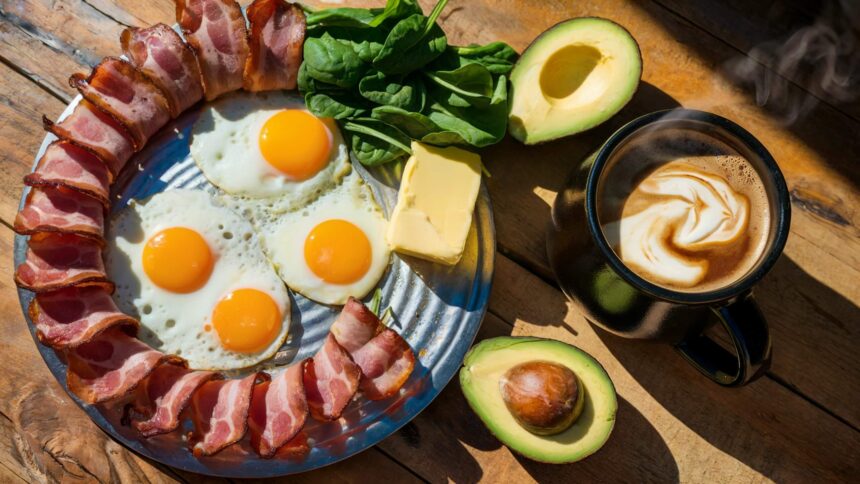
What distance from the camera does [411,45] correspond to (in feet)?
5.78

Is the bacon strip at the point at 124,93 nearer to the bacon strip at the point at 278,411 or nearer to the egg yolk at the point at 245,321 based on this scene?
the egg yolk at the point at 245,321

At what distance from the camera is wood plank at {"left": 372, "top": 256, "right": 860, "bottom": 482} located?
6.24ft

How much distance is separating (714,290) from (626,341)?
52cm

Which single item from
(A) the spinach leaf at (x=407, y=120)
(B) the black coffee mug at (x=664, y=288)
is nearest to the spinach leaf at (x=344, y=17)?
(A) the spinach leaf at (x=407, y=120)

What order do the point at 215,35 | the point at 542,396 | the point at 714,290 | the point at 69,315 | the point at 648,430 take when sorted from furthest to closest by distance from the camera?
1. the point at 648,430
2. the point at 215,35
3. the point at 69,315
4. the point at 542,396
5. the point at 714,290

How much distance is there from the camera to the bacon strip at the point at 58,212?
1740mm

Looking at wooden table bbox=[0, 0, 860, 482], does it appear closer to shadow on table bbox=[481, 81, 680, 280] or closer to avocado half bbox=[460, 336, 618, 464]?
shadow on table bbox=[481, 81, 680, 280]

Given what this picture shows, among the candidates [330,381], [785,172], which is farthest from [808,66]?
[330,381]

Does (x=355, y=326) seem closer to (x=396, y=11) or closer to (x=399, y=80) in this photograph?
(x=399, y=80)

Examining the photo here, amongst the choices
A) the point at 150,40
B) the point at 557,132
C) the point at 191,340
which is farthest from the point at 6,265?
the point at 557,132

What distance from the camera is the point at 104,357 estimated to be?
1740 millimetres

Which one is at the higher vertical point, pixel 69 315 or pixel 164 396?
pixel 69 315

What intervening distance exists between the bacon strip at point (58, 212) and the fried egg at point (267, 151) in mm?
303

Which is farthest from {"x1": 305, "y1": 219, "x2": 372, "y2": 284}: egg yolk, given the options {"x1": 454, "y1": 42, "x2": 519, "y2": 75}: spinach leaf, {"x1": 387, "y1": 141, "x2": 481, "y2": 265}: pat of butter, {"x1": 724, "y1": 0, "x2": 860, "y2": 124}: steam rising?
{"x1": 724, "y1": 0, "x2": 860, "y2": 124}: steam rising
